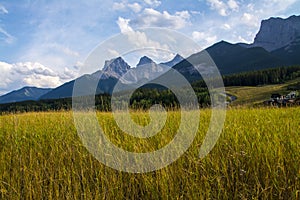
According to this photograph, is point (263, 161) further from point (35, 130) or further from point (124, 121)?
point (35, 130)

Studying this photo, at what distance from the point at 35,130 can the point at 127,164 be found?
2875 mm

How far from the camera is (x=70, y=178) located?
3082 mm

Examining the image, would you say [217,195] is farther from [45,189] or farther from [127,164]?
[45,189]

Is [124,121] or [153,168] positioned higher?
[124,121]

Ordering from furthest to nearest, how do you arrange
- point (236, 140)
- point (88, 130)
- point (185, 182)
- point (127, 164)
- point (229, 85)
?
point (229, 85), point (88, 130), point (236, 140), point (127, 164), point (185, 182)

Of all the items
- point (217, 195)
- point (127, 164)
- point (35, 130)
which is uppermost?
point (35, 130)

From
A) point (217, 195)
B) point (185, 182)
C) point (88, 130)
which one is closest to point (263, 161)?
point (217, 195)

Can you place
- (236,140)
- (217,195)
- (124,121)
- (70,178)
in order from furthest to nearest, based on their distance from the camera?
(124,121) → (236,140) → (70,178) → (217,195)

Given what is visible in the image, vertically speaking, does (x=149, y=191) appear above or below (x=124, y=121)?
below

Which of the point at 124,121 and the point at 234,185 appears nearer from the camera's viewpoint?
the point at 234,185

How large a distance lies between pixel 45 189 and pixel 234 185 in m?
2.03

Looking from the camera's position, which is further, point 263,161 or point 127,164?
point 127,164

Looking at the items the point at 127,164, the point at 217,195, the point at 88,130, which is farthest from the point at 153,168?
the point at 88,130

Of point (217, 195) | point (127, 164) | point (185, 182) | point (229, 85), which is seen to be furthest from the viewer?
point (229, 85)
